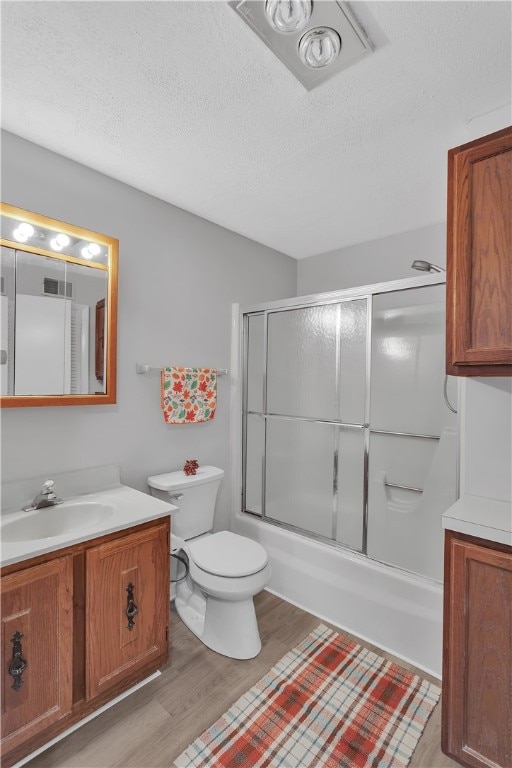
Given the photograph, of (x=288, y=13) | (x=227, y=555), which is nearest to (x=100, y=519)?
(x=227, y=555)

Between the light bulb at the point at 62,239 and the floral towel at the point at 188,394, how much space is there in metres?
0.81

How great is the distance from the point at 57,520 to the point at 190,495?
0.72 meters

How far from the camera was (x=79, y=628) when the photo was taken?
148cm

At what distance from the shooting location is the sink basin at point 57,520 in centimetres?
163

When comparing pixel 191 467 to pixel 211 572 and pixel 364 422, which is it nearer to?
pixel 211 572

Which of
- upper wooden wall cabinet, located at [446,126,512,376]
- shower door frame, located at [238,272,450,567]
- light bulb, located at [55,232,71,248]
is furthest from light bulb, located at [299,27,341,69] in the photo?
light bulb, located at [55,232,71,248]

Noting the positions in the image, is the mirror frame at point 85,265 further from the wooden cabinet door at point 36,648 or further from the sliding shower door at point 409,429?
the sliding shower door at point 409,429

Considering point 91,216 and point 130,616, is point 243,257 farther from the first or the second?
point 130,616

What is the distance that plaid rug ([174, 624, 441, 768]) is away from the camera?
142 centimetres

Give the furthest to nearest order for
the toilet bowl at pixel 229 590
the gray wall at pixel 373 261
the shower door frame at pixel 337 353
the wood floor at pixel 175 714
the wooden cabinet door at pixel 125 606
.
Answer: the gray wall at pixel 373 261
the shower door frame at pixel 337 353
the toilet bowl at pixel 229 590
the wooden cabinet door at pixel 125 606
the wood floor at pixel 175 714

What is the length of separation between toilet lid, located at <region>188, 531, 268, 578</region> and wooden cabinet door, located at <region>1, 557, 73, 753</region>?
Answer: 65 cm

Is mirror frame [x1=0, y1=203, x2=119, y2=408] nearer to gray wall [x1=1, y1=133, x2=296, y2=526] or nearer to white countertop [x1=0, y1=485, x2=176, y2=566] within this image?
gray wall [x1=1, y1=133, x2=296, y2=526]

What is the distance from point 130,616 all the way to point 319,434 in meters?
1.45

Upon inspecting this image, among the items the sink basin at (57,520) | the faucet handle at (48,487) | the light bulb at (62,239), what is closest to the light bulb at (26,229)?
the light bulb at (62,239)
